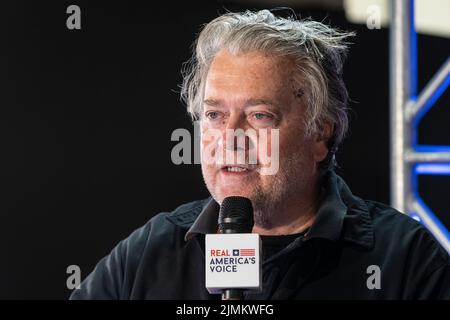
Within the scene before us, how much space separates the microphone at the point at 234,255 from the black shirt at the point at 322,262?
46cm

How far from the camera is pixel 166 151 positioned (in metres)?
2.33

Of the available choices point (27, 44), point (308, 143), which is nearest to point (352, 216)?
point (308, 143)

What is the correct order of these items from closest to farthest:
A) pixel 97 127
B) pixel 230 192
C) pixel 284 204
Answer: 1. pixel 230 192
2. pixel 284 204
3. pixel 97 127

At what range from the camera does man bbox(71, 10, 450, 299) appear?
6.83 feet

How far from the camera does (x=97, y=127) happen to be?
2338mm

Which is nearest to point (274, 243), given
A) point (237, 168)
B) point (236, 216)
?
point (237, 168)

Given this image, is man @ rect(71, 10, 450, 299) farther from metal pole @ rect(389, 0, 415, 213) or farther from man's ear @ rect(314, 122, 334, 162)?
metal pole @ rect(389, 0, 415, 213)

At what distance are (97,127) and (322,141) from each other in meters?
0.72

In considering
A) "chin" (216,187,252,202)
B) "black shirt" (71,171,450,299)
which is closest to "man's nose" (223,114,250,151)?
"chin" (216,187,252,202)

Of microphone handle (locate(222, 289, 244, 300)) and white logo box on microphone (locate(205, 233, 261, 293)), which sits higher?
white logo box on microphone (locate(205, 233, 261, 293))

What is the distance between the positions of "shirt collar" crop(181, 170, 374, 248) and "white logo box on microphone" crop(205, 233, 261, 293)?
0.47 metres

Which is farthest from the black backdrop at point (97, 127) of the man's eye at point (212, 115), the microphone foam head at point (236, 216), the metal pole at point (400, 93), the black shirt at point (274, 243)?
the microphone foam head at point (236, 216)

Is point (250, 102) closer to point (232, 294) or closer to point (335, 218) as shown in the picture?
point (335, 218)

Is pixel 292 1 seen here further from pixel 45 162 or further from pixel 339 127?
pixel 45 162
